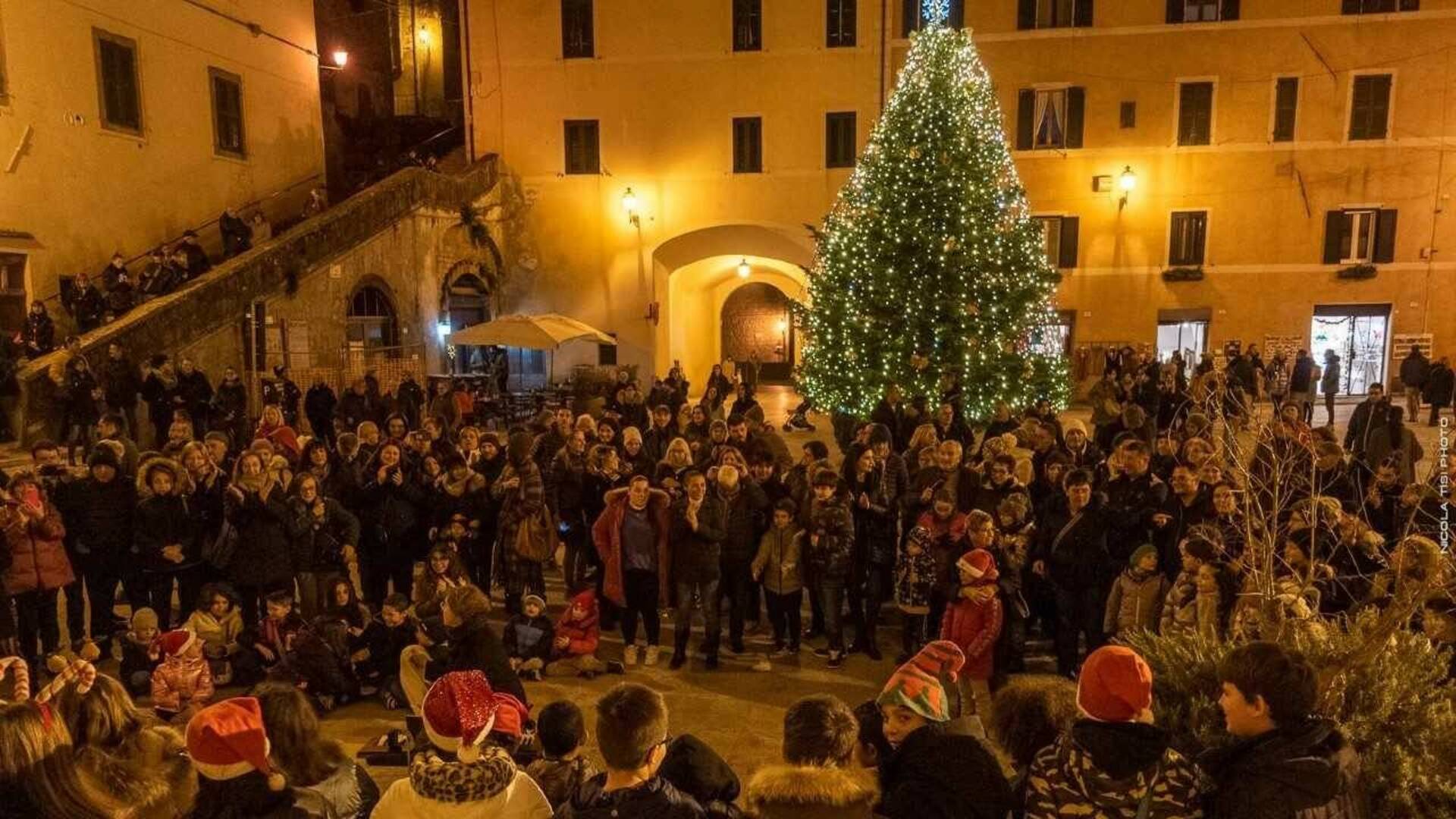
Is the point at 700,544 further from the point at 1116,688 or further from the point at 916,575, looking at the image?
the point at 1116,688

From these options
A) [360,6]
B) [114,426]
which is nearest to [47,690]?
[114,426]

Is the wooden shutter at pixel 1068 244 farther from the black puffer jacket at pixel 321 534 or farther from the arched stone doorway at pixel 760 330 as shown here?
the black puffer jacket at pixel 321 534

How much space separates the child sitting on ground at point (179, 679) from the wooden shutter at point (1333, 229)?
25.0 metres

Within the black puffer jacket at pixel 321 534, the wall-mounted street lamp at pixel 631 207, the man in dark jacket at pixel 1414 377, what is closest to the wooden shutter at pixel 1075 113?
the man in dark jacket at pixel 1414 377

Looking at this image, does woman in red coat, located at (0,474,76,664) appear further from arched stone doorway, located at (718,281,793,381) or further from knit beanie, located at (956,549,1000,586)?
arched stone doorway, located at (718,281,793,381)

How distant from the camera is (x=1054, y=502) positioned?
715 centimetres

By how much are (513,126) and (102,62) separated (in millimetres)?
8695

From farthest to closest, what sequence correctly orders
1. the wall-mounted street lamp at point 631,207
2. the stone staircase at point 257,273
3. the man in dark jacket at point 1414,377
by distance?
the wall-mounted street lamp at point 631,207 → the man in dark jacket at point 1414,377 → the stone staircase at point 257,273

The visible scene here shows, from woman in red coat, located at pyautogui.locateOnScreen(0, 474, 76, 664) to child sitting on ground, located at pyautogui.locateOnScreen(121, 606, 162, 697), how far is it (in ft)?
3.02

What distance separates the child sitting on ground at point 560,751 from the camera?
12.8 feet

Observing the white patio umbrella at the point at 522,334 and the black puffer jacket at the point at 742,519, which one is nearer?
the black puffer jacket at the point at 742,519

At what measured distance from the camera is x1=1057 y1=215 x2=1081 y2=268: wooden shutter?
22891 mm

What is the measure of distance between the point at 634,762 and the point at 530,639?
4.38 metres

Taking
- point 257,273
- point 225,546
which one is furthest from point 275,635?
point 257,273
